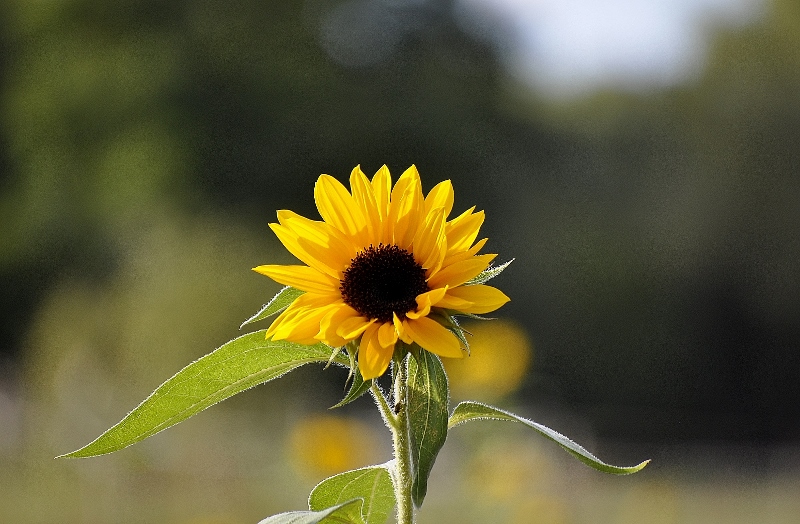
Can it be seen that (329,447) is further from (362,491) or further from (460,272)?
(460,272)

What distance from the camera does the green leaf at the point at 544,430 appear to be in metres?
0.48

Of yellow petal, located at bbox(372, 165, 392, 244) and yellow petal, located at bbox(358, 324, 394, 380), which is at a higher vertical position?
yellow petal, located at bbox(372, 165, 392, 244)

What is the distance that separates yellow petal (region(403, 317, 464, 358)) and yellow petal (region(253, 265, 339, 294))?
1.9 inches

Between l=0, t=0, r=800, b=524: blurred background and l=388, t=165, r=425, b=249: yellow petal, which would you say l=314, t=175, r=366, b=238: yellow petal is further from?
l=0, t=0, r=800, b=524: blurred background

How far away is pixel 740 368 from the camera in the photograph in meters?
6.30

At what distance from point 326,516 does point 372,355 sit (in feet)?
0.25

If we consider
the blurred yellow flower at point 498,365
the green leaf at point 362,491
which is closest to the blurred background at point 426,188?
the blurred yellow flower at point 498,365

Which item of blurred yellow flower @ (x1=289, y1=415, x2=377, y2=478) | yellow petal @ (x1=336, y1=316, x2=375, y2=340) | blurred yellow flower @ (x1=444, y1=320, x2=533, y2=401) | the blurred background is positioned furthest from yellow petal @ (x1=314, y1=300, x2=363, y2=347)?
the blurred background

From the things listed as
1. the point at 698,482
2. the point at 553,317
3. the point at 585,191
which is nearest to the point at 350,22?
the point at 585,191

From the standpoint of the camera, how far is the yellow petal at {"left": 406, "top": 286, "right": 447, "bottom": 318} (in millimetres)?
458

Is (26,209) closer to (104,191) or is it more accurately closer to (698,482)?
(104,191)

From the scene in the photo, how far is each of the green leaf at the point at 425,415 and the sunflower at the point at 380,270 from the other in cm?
2

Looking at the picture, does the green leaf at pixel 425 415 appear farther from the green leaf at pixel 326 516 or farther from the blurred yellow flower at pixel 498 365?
the blurred yellow flower at pixel 498 365

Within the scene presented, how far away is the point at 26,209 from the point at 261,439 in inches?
118
